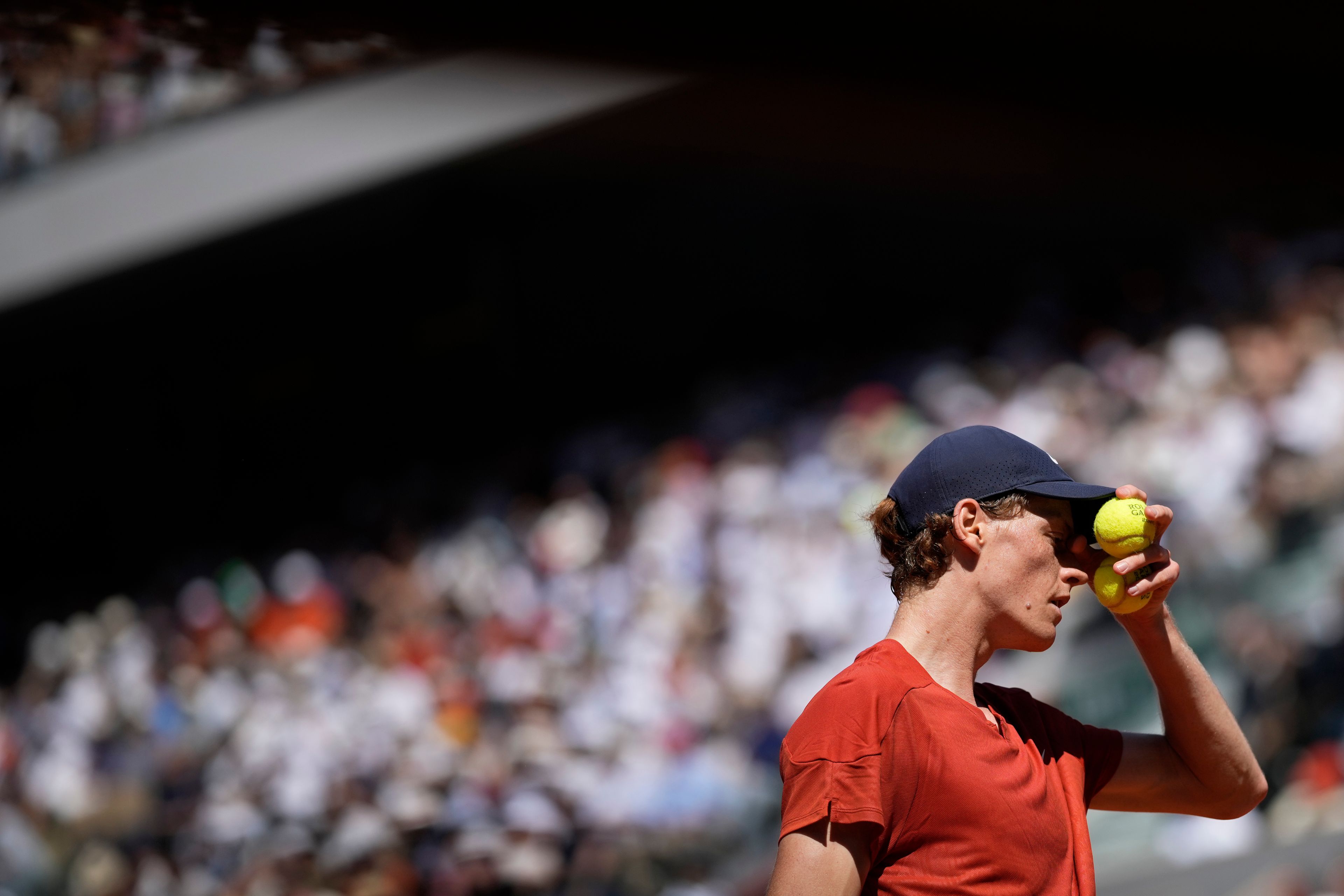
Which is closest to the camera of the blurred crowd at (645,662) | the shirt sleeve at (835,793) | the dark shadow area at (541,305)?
the shirt sleeve at (835,793)

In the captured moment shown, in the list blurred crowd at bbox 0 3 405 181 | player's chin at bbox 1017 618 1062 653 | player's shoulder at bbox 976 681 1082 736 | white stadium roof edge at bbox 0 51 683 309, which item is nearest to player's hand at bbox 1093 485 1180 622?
player's chin at bbox 1017 618 1062 653

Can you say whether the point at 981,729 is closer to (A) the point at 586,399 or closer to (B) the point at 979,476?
(B) the point at 979,476

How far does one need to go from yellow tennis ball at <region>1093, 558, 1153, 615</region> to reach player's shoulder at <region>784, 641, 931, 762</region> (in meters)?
0.29

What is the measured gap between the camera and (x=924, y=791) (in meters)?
1.49

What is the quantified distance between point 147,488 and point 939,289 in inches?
321

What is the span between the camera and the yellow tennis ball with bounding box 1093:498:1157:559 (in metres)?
1.65

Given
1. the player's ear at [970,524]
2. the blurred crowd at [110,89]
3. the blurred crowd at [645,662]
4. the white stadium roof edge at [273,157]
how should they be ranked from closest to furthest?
1. the player's ear at [970,524]
2. the blurred crowd at [645,662]
3. the blurred crowd at [110,89]
4. the white stadium roof edge at [273,157]

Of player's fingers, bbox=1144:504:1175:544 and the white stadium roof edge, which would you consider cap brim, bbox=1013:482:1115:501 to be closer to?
player's fingers, bbox=1144:504:1175:544

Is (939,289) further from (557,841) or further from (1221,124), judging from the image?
(557,841)

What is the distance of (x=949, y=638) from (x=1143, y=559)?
0.27 meters

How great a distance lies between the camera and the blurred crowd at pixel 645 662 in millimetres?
5316

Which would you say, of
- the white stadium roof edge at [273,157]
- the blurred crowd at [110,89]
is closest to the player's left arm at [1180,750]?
the blurred crowd at [110,89]

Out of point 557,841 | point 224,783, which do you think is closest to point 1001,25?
point 557,841

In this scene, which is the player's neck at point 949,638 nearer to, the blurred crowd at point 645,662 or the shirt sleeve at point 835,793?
the shirt sleeve at point 835,793
